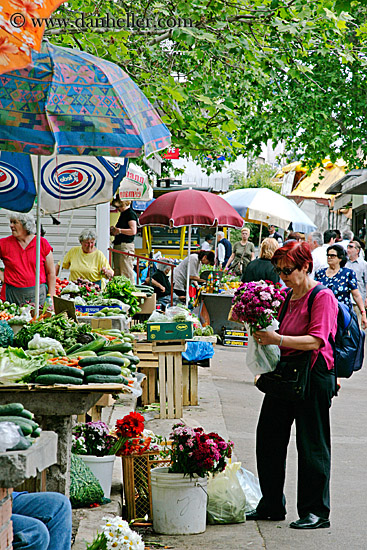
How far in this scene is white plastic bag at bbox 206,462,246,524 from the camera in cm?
559

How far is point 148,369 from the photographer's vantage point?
937cm

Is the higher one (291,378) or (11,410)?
(11,410)

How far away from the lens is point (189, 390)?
31.7 ft

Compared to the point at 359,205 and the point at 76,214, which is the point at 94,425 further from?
the point at 359,205

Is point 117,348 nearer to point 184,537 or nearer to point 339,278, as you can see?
point 184,537

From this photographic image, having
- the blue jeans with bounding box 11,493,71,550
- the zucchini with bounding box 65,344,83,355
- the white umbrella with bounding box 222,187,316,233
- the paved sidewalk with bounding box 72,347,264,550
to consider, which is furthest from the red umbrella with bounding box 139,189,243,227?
the blue jeans with bounding box 11,493,71,550

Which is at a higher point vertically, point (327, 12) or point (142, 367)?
point (327, 12)

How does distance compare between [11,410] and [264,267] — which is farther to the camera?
[264,267]

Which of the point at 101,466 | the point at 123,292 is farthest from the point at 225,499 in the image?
the point at 123,292

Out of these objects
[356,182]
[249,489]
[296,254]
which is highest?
[356,182]

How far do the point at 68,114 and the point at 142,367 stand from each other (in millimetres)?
4823

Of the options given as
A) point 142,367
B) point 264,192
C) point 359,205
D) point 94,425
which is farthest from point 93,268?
point 359,205

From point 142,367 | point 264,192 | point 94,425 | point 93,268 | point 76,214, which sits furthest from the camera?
point 264,192

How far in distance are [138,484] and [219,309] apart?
36.1 ft
